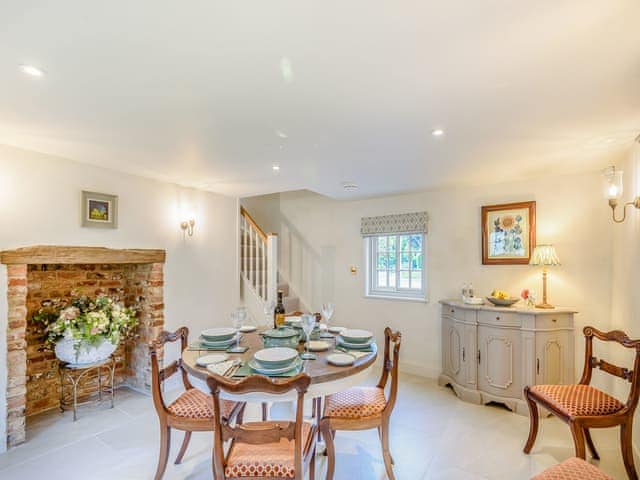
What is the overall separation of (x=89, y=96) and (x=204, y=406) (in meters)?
1.92

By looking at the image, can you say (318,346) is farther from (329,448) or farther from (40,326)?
(40,326)

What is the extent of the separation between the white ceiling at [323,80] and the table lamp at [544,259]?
0.86 meters

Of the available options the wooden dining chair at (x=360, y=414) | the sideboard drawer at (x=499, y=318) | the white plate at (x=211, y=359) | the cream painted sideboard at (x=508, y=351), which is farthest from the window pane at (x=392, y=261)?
the white plate at (x=211, y=359)

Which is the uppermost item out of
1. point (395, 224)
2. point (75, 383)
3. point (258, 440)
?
point (395, 224)

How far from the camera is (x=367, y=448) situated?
99.8 inches

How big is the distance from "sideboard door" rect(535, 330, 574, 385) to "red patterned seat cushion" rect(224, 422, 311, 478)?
2.62 meters

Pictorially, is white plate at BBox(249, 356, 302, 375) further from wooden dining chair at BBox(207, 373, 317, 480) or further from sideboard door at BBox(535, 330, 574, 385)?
sideboard door at BBox(535, 330, 574, 385)

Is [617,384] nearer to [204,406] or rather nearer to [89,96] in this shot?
[204,406]

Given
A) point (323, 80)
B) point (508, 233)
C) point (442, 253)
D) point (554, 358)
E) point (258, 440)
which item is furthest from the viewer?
point (442, 253)

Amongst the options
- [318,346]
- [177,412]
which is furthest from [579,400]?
[177,412]

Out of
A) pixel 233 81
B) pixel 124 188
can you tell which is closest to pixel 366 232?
pixel 124 188

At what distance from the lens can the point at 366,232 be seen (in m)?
4.61

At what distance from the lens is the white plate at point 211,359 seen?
6.20 feet

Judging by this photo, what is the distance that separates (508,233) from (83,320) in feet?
14.2
